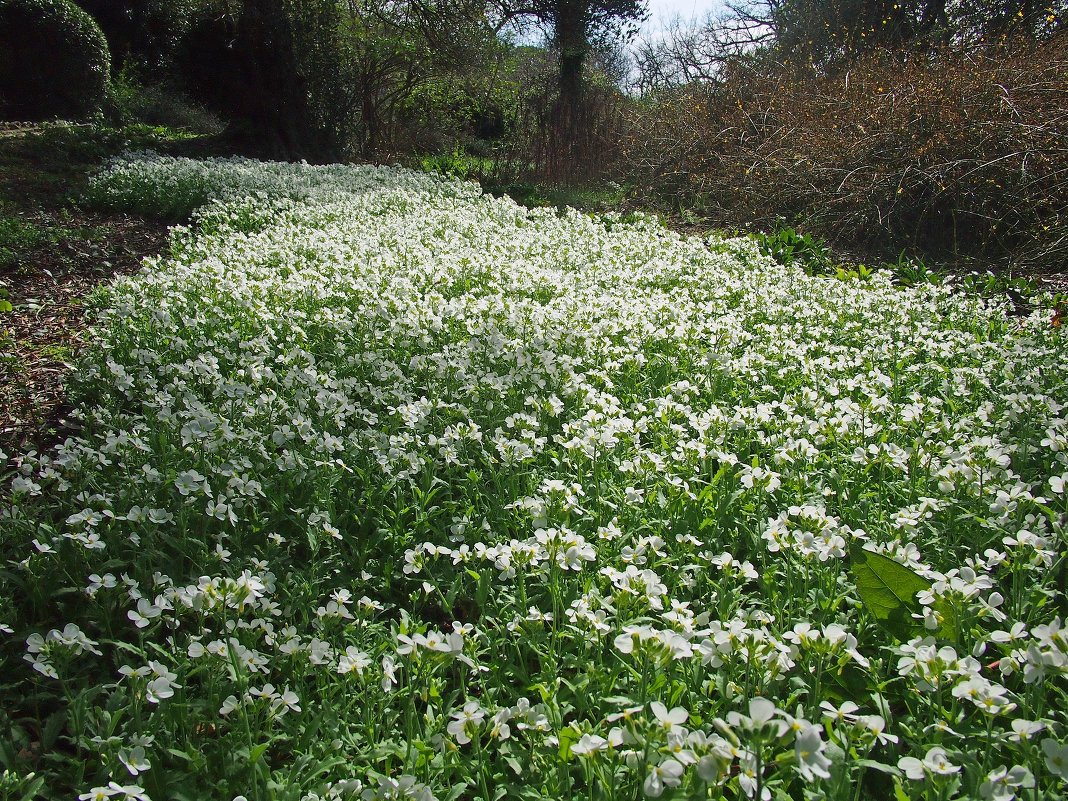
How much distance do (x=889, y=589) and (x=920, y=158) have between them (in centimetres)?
758

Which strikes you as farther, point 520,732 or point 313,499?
point 313,499

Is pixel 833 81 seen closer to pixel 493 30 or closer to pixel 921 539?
pixel 493 30

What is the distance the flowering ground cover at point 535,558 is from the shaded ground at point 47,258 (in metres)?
0.35

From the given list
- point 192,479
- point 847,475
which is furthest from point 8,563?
point 847,475

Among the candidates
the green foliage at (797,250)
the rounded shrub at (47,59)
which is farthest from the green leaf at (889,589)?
the rounded shrub at (47,59)

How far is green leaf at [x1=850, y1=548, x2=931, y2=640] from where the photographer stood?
6.53ft

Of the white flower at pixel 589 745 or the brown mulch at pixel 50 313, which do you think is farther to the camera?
the brown mulch at pixel 50 313

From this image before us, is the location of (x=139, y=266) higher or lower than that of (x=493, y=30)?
lower

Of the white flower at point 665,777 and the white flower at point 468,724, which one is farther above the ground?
the white flower at point 665,777

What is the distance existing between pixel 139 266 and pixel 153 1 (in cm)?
2048

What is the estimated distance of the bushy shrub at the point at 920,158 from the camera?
7117 millimetres

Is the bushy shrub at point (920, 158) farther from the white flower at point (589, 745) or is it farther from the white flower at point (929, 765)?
the white flower at point (589, 745)

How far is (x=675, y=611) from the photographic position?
177cm

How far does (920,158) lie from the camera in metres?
7.90
